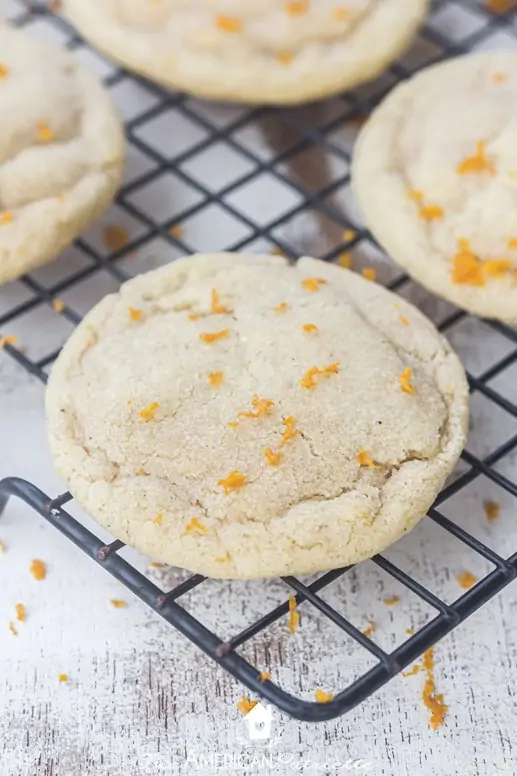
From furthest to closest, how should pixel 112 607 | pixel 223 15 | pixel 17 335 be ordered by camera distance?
pixel 223 15 < pixel 17 335 < pixel 112 607

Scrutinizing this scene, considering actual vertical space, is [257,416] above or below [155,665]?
above

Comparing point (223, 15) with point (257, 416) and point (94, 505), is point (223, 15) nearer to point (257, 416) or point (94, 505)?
point (257, 416)

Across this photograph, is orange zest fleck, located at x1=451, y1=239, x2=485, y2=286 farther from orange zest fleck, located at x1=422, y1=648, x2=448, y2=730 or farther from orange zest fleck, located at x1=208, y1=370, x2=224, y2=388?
orange zest fleck, located at x1=422, y1=648, x2=448, y2=730

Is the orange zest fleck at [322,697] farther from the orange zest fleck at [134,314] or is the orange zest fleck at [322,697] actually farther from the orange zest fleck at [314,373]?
the orange zest fleck at [134,314]

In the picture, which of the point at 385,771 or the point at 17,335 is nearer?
the point at 385,771

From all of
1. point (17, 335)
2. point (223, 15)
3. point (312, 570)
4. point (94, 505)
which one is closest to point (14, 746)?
point (94, 505)

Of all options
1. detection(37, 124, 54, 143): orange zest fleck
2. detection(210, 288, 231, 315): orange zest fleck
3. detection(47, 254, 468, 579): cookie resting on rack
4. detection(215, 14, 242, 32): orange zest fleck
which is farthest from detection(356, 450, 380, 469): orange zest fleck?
detection(215, 14, 242, 32): orange zest fleck

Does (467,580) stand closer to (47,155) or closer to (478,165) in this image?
(478,165)

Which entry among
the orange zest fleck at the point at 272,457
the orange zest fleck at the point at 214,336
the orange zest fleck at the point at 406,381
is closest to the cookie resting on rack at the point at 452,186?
the orange zest fleck at the point at 406,381
